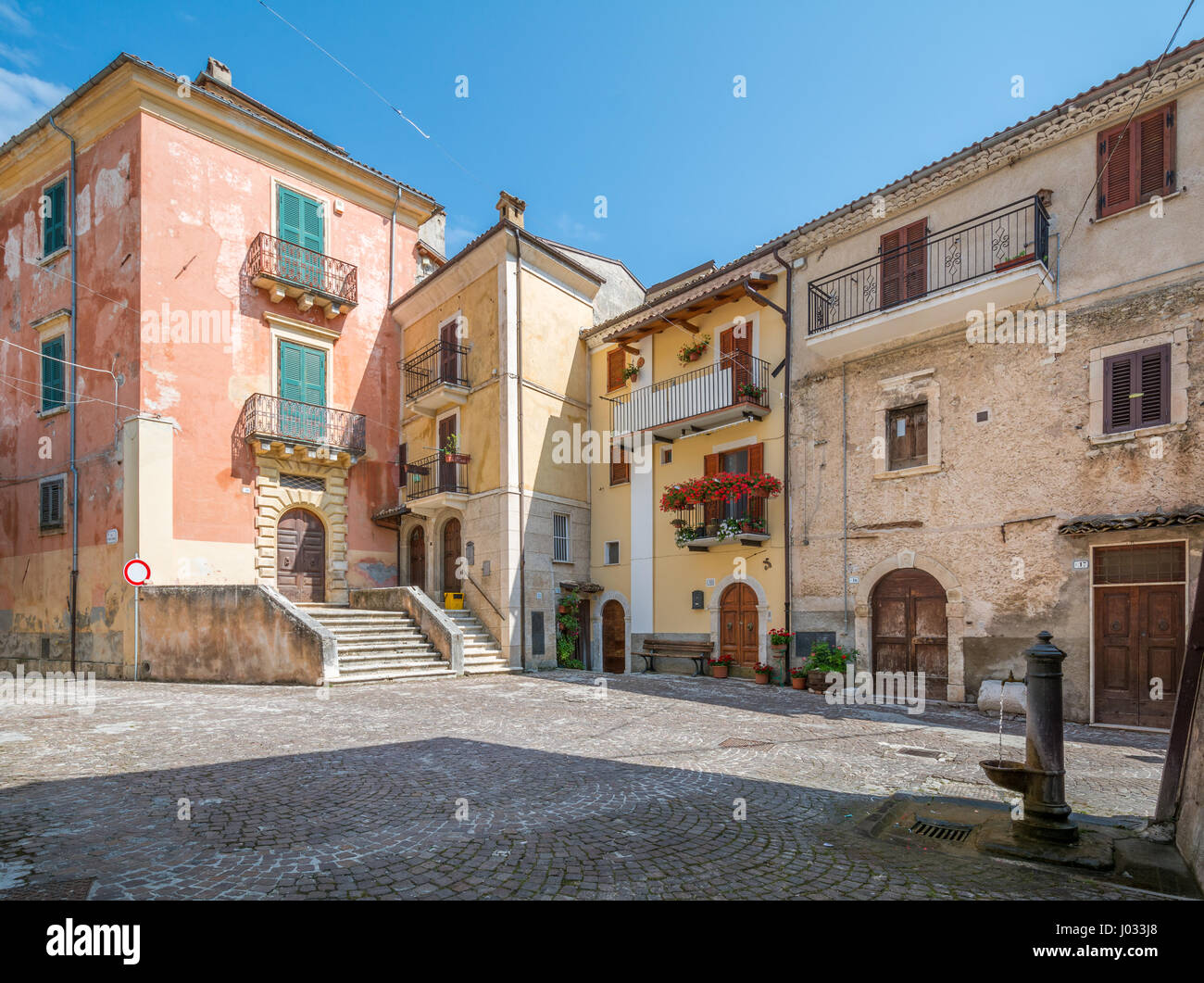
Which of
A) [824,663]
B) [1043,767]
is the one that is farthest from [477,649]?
[1043,767]

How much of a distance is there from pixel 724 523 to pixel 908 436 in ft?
13.7

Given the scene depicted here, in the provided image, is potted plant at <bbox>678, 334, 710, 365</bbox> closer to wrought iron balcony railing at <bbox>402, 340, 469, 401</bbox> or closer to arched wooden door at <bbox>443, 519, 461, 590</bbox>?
wrought iron balcony railing at <bbox>402, 340, 469, 401</bbox>

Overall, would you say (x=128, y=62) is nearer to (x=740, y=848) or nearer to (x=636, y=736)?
(x=636, y=736)

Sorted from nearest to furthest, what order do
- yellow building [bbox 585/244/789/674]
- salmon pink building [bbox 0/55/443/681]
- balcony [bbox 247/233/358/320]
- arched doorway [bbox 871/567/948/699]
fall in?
arched doorway [bbox 871/567/948/699]
yellow building [bbox 585/244/789/674]
salmon pink building [bbox 0/55/443/681]
balcony [bbox 247/233/358/320]

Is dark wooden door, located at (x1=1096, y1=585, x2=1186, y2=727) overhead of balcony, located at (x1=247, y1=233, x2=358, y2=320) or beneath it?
beneath

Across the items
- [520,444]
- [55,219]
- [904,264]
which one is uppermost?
[55,219]

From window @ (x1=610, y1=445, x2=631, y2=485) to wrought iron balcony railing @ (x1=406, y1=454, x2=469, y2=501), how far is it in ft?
13.7

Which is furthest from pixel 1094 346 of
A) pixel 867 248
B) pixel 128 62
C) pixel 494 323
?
pixel 128 62

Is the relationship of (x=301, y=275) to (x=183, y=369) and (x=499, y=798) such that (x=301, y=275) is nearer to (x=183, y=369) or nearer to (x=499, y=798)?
(x=183, y=369)

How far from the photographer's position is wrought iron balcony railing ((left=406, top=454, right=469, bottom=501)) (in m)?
18.7

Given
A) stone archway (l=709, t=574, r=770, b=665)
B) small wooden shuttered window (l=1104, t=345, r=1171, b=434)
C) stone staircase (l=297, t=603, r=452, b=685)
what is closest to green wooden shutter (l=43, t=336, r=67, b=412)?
stone staircase (l=297, t=603, r=452, b=685)

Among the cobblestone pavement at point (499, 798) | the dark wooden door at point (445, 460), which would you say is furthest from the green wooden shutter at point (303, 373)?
the cobblestone pavement at point (499, 798)

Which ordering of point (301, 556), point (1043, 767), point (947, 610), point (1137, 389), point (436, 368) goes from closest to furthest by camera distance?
point (1043, 767), point (1137, 389), point (947, 610), point (301, 556), point (436, 368)

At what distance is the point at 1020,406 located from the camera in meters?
11.7
